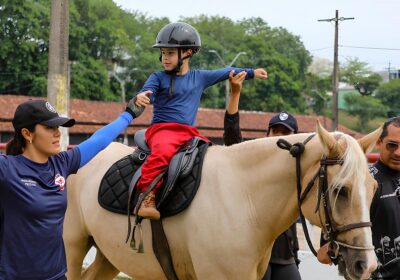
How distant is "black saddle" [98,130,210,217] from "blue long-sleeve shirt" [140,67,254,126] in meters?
0.22

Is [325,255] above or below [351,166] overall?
below

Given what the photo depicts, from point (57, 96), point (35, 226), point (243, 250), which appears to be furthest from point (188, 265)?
point (57, 96)

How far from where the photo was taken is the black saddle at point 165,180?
3832 mm

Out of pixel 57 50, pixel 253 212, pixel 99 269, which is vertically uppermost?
pixel 57 50

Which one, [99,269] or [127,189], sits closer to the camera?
[127,189]

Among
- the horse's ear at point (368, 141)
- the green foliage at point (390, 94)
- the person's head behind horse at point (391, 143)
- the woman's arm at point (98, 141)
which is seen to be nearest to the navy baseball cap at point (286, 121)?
the person's head behind horse at point (391, 143)

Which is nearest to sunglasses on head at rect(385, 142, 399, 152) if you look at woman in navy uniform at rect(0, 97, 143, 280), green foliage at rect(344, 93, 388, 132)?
woman in navy uniform at rect(0, 97, 143, 280)

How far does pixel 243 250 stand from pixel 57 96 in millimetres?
7568

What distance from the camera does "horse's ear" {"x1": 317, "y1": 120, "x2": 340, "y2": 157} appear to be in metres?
3.13

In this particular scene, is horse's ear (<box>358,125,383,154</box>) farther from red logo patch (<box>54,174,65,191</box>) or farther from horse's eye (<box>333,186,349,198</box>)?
red logo patch (<box>54,174,65,191</box>)

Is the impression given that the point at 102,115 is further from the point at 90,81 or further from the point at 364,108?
the point at 364,108

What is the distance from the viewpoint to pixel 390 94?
66.9m

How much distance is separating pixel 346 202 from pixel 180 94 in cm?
154

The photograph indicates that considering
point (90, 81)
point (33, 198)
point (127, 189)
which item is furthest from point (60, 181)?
point (90, 81)
